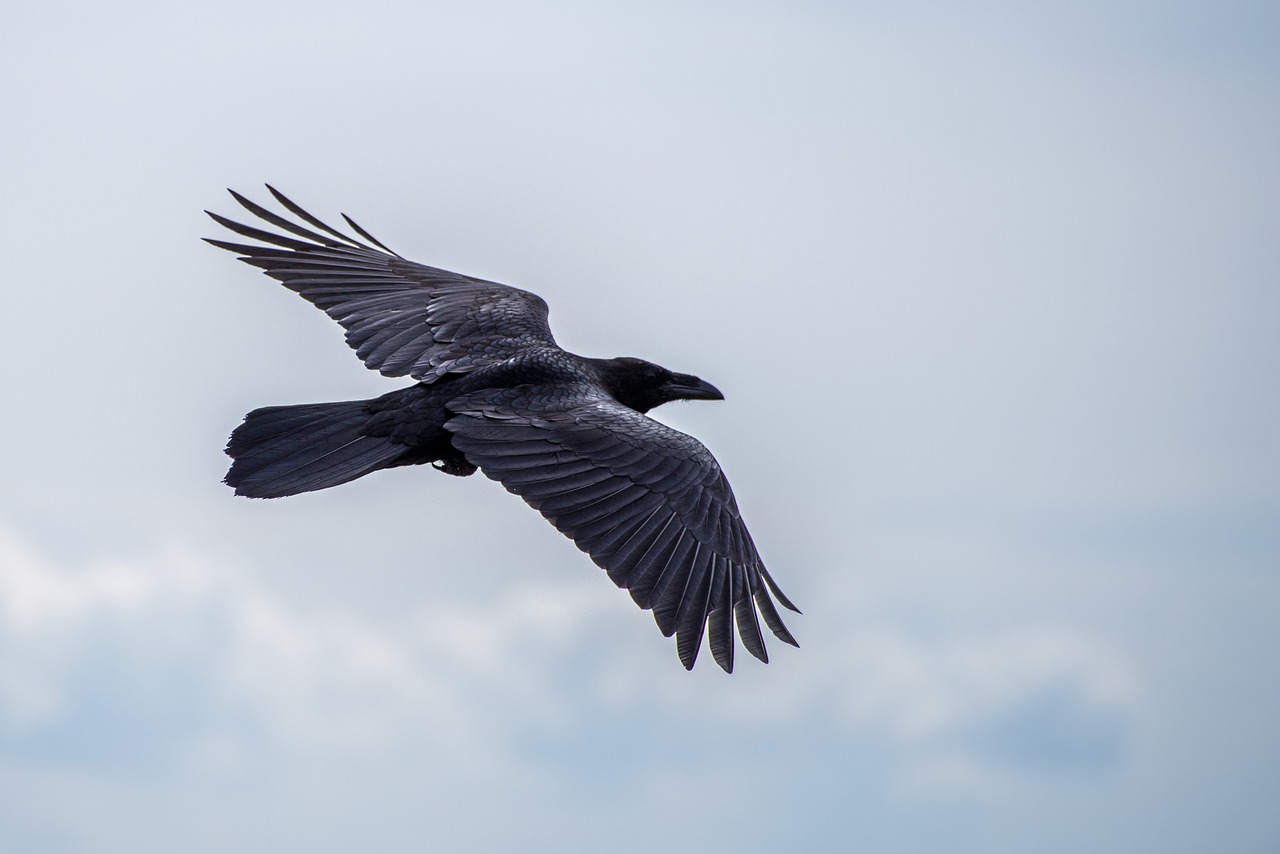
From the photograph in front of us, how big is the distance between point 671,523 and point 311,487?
7.88 ft

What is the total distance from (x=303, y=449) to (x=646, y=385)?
303 cm

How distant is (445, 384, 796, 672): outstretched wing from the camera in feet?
32.7

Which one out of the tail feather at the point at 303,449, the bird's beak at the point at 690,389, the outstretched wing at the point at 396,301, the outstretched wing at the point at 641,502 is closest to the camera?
the outstretched wing at the point at 641,502

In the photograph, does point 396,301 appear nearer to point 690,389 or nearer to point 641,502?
point 690,389

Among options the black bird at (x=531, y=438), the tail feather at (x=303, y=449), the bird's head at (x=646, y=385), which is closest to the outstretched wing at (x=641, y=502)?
the black bird at (x=531, y=438)

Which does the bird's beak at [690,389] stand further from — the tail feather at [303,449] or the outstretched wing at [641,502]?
the tail feather at [303,449]

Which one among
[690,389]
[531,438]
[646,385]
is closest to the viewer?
[531,438]

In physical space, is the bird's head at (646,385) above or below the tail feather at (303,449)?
above

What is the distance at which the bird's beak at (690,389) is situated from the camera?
13383 millimetres

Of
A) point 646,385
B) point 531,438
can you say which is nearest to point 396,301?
point 646,385

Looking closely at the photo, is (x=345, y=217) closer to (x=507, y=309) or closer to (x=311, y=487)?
(x=507, y=309)

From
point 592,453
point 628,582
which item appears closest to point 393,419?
point 592,453

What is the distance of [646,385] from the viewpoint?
13156 millimetres

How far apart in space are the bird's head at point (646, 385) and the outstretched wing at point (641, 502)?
4.52ft
